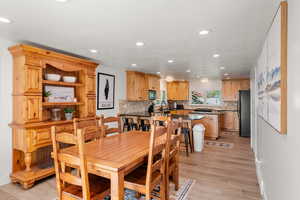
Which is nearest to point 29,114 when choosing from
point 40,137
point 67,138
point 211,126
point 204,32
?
point 40,137

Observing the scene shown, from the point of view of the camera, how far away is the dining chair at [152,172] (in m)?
1.68

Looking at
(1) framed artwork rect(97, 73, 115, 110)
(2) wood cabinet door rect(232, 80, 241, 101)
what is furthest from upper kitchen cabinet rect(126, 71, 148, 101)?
(2) wood cabinet door rect(232, 80, 241, 101)

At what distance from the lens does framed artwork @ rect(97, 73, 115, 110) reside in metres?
4.54

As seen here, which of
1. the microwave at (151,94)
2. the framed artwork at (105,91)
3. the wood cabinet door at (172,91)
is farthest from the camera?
the wood cabinet door at (172,91)

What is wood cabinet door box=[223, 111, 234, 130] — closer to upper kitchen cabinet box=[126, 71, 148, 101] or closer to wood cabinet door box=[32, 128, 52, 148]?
upper kitchen cabinet box=[126, 71, 148, 101]

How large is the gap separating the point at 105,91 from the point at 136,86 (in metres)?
1.27

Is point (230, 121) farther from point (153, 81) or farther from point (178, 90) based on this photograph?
point (153, 81)

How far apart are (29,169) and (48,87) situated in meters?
1.47

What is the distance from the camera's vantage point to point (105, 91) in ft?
15.6

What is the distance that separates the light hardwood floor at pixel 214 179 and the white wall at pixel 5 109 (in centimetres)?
31

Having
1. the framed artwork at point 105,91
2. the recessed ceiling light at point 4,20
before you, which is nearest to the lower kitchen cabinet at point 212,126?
the framed artwork at point 105,91

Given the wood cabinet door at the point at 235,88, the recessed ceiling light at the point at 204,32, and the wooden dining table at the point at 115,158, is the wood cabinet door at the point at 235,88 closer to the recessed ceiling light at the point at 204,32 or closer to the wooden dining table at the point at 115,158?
the recessed ceiling light at the point at 204,32

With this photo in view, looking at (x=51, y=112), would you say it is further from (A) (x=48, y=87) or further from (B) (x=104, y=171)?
(B) (x=104, y=171)

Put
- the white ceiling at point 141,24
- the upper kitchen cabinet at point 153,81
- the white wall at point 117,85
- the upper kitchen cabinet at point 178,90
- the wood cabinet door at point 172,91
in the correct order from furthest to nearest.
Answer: the wood cabinet door at point 172,91
the upper kitchen cabinet at point 178,90
the upper kitchen cabinet at point 153,81
the white wall at point 117,85
the white ceiling at point 141,24
